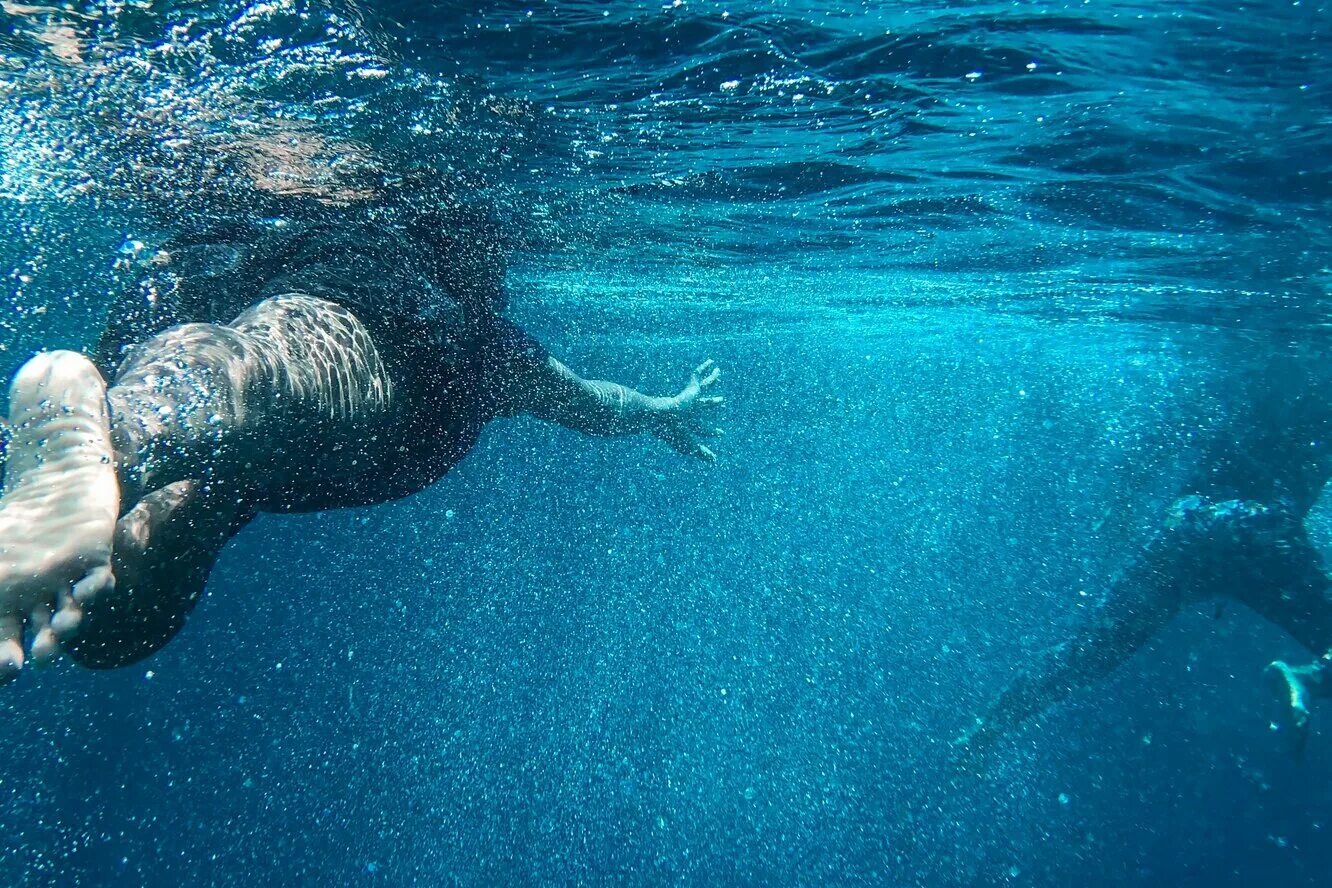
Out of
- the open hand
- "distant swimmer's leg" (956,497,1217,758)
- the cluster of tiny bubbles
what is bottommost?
"distant swimmer's leg" (956,497,1217,758)

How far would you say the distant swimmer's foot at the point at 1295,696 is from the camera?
36.6ft

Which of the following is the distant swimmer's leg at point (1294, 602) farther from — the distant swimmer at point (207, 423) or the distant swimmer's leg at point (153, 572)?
the distant swimmer's leg at point (153, 572)

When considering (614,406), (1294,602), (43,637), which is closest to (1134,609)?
(1294,602)

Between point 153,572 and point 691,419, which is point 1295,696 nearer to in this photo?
point 691,419

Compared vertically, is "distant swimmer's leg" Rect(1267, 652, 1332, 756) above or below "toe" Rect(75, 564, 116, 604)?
below

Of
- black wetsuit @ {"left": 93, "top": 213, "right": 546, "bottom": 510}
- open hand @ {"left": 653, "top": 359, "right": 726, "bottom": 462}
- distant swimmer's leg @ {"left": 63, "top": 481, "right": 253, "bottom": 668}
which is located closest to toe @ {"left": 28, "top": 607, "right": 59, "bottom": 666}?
distant swimmer's leg @ {"left": 63, "top": 481, "right": 253, "bottom": 668}

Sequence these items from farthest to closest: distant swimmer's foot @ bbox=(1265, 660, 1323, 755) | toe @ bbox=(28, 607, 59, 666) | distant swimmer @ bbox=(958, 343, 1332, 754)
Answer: distant swimmer @ bbox=(958, 343, 1332, 754)
distant swimmer's foot @ bbox=(1265, 660, 1323, 755)
toe @ bbox=(28, 607, 59, 666)

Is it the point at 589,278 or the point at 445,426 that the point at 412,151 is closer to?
the point at 445,426

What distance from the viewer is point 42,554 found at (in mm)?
2174

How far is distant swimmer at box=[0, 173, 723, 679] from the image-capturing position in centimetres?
230

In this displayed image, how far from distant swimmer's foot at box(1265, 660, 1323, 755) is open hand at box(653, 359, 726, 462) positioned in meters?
10.9

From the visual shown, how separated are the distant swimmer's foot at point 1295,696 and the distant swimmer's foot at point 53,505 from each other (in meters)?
16.3

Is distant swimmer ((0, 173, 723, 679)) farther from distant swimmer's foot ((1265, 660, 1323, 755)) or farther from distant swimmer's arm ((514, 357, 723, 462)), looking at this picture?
distant swimmer's foot ((1265, 660, 1323, 755))

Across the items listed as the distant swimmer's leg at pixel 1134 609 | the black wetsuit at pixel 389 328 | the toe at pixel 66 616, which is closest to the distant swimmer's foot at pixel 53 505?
the toe at pixel 66 616
